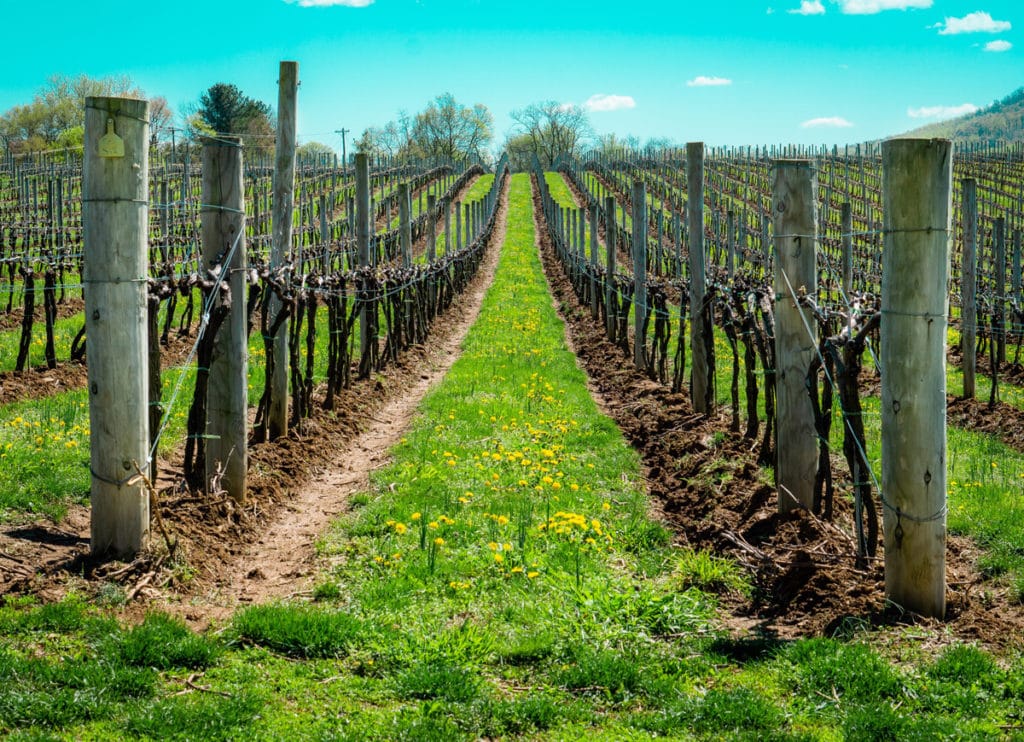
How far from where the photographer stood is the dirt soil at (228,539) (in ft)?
16.4

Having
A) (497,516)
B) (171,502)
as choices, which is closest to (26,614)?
(171,502)

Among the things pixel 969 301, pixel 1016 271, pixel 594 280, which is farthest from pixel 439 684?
pixel 594 280

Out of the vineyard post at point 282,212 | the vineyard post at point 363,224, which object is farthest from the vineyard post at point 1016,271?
the vineyard post at point 282,212

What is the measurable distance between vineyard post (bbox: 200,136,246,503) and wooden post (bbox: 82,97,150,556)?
1.40 metres

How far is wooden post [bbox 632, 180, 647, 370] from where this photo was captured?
13461 mm

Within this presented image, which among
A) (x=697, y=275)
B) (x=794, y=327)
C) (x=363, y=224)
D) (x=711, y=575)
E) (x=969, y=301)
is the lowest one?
(x=711, y=575)

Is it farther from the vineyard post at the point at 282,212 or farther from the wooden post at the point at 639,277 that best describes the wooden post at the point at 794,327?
the wooden post at the point at 639,277

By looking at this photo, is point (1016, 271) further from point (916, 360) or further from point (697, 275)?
point (916, 360)

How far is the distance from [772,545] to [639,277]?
812cm

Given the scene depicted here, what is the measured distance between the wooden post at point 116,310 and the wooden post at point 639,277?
888cm

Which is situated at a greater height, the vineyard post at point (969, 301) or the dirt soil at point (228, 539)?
the vineyard post at point (969, 301)

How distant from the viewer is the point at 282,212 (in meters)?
9.17

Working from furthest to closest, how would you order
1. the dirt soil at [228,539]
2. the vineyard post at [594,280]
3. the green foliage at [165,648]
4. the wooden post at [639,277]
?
the vineyard post at [594,280], the wooden post at [639,277], the dirt soil at [228,539], the green foliage at [165,648]

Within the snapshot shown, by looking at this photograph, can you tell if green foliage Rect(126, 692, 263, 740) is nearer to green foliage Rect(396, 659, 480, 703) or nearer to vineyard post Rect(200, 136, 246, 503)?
green foliage Rect(396, 659, 480, 703)
